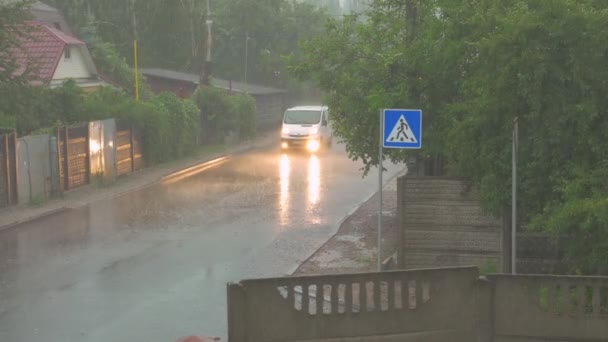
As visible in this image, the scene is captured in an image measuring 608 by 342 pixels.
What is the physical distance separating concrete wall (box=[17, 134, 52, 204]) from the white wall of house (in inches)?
649

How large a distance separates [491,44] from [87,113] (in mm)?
20279

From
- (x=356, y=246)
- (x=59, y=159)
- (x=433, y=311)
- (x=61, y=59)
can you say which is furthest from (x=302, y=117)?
(x=433, y=311)

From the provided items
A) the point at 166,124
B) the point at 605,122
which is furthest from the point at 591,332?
the point at 166,124

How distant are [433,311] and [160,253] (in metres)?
8.75

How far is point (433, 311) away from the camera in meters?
9.91

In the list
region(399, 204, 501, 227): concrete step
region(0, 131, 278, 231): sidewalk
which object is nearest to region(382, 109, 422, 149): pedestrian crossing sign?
region(399, 204, 501, 227): concrete step

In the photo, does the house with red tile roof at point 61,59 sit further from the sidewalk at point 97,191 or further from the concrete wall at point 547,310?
the concrete wall at point 547,310

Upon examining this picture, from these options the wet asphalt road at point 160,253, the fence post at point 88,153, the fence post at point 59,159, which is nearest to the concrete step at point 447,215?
the wet asphalt road at point 160,253

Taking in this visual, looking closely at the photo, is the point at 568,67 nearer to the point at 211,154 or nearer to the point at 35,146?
the point at 35,146

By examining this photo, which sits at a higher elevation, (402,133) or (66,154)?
(402,133)

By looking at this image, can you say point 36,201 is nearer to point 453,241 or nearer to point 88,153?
point 88,153

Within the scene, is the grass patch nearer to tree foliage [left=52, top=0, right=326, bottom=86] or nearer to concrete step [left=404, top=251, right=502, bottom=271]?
concrete step [left=404, top=251, right=502, bottom=271]

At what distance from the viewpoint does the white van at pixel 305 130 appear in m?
41.3

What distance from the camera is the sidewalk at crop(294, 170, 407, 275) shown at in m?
16.3
